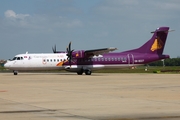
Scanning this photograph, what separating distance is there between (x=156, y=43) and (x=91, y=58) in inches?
355

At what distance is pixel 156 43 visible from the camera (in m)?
51.1

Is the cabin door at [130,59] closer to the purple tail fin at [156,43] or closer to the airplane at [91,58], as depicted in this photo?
the airplane at [91,58]

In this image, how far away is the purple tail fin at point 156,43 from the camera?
50.9m

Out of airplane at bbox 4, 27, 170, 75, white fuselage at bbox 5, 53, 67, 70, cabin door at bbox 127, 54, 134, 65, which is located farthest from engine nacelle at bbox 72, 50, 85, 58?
cabin door at bbox 127, 54, 134, 65

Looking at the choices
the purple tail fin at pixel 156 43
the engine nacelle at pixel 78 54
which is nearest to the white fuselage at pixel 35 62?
the engine nacelle at pixel 78 54

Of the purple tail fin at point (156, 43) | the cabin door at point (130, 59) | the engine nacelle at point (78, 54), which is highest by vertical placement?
the purple tail fin at point (156, 43)

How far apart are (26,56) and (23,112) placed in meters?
36.7

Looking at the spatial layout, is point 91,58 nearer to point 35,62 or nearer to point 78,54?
point 78,54

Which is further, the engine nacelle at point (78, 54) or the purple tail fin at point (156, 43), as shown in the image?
the purple tail fin at point (156, 43)

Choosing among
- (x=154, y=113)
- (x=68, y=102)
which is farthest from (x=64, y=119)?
(x=68, y=102)

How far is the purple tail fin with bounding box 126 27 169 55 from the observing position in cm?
5088

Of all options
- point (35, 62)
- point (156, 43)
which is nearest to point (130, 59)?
point (156, 43)

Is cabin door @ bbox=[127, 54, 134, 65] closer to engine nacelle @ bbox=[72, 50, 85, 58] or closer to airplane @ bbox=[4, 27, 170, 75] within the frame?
airplane @ bbox=[4, 27, 170, 75]

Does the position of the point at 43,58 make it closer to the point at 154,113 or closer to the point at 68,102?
the point at 68,102
